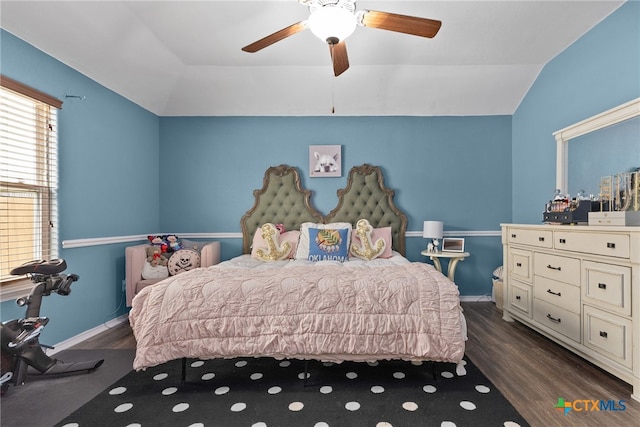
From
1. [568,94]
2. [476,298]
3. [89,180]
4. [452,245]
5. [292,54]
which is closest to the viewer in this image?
[89,180]

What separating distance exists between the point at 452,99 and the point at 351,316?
3428mm

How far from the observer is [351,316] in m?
2.02

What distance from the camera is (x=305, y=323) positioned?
2021 mm

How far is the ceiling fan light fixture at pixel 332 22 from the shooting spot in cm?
184

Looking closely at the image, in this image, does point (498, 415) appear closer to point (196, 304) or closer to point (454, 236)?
point (196, 304)

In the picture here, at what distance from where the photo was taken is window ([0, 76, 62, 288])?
7.70 ft

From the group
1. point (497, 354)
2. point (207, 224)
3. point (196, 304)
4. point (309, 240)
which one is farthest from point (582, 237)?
point (207, 224)

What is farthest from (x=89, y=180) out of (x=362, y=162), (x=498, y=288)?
(x=498, y=288)

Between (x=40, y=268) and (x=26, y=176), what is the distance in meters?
0.86

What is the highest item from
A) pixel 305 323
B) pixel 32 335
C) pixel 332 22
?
pixel 332 22

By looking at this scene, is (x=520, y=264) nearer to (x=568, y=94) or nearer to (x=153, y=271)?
(x=568, y=94)

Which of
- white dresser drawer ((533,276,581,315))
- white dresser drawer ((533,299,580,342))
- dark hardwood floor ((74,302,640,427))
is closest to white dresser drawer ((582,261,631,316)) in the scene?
white dresser drawer ((533,276,581,315))

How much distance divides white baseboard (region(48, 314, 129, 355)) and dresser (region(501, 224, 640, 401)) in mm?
4229

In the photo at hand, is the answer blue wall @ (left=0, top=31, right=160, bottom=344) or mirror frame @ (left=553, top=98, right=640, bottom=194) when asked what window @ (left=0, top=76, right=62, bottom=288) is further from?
mirror frame @ (left=553, top=98, right=640, bottom=194)
